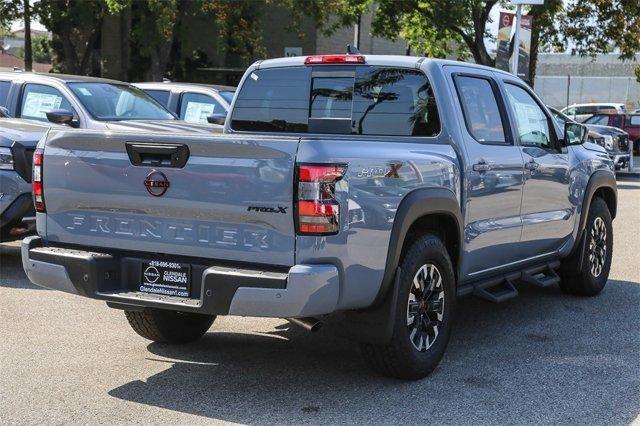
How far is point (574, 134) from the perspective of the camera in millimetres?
7598

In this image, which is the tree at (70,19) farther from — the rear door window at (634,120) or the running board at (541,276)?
the running board at (541,276)

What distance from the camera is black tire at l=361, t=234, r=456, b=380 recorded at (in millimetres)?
5137

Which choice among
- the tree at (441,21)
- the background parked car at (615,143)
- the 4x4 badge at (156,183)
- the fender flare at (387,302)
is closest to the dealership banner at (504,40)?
the background parked car at (615,143)

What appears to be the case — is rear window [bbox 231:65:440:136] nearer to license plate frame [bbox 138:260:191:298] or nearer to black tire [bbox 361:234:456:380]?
black tire [bbox 361:234:456:380]

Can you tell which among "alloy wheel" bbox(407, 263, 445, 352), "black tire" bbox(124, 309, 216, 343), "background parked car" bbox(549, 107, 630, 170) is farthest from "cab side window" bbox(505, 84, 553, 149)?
"background parked car" bbox(549, 107, 630, 170)

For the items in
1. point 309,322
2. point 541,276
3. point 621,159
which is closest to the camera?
point 309,322

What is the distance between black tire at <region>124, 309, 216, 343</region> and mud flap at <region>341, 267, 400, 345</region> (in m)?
1.54

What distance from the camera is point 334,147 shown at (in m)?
4.63

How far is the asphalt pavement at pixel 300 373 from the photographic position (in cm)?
483

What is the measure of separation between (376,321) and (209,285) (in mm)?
989

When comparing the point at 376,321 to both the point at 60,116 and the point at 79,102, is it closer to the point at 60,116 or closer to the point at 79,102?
the point at 60,116

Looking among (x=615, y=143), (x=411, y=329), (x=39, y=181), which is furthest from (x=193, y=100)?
(x=615, y=143)

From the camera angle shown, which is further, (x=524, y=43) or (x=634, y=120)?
(x=634, y=120)

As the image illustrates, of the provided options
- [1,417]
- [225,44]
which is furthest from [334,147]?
[225,44]
